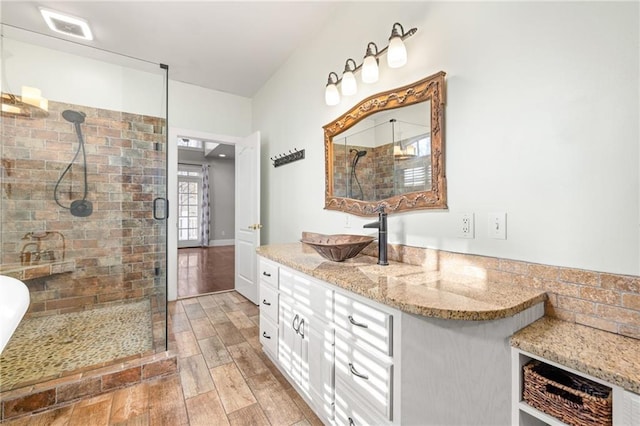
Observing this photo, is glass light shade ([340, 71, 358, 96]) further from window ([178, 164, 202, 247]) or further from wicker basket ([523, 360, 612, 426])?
window ([178, 164, 202, 247])

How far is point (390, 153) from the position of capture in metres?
1.85

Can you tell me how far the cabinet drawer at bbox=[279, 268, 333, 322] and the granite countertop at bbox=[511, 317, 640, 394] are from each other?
0.79m

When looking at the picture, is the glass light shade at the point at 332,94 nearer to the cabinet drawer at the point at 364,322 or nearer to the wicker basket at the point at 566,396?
the cabinet drawer at the point at 364,322

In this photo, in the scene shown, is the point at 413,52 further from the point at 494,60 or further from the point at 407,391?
the point at 407,391

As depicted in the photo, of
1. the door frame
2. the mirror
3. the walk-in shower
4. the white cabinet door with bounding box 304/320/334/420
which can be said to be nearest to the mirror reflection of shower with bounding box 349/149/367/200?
the mirror

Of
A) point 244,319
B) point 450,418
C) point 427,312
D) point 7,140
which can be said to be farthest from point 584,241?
point 7,140

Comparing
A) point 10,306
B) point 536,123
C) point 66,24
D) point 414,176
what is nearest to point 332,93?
point 414,176

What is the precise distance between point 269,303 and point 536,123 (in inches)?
74.3

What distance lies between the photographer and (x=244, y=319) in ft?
9.54

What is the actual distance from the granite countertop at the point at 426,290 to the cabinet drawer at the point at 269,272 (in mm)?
284

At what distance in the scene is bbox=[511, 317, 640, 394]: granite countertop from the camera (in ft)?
2.42

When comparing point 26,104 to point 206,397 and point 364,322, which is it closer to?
point 206,397

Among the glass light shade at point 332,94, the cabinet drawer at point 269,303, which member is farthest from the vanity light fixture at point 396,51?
the cabinet drawer at point 269,303

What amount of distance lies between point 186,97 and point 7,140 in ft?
5.72
